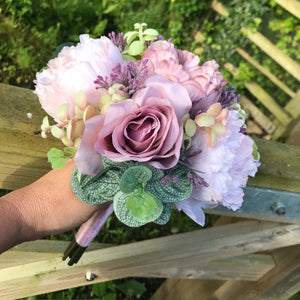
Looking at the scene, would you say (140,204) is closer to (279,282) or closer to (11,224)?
(11,224)

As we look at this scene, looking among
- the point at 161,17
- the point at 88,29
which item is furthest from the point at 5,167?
the point at 161,17

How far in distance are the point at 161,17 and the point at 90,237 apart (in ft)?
8.13

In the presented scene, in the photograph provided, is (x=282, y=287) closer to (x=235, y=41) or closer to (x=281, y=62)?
(x=281, y=62)

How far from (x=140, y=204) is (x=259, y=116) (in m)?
2.44

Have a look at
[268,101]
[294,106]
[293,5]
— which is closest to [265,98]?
[268,101]

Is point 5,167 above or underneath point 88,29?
above

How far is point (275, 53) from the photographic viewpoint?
2398 millimetres

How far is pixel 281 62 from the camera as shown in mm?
2383

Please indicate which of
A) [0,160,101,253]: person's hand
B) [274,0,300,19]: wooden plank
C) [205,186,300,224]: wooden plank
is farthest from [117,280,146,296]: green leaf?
[274,0,300,19]: wooden plank

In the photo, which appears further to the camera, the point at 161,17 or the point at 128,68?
the point at 161,17

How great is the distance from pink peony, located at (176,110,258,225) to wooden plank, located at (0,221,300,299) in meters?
0.61

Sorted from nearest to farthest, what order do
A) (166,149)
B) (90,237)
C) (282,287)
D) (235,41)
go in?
(166,149)
(90,237)
(282,287)
(235,41)

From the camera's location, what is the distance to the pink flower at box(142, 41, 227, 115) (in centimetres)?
52

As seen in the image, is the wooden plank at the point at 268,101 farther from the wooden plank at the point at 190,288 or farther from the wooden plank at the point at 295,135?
the wooden plank at the point at 190,288
